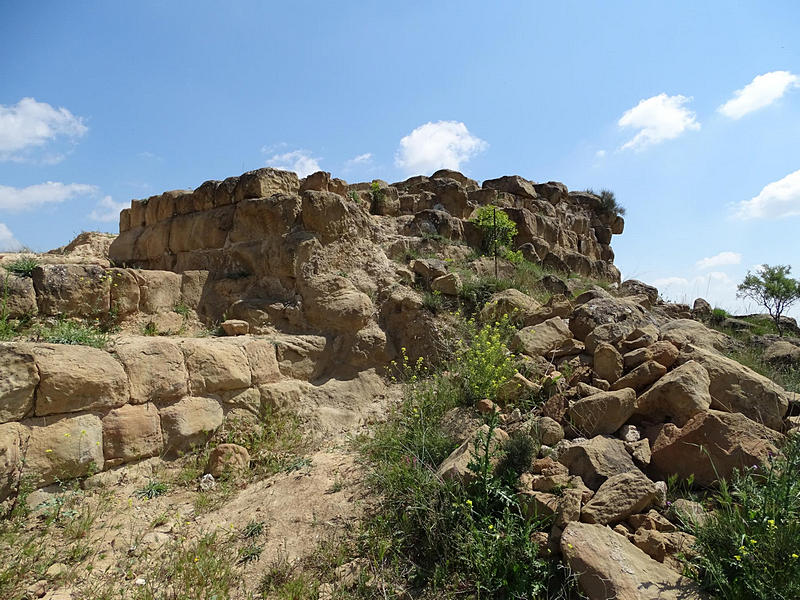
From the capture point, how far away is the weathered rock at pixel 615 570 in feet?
7.94

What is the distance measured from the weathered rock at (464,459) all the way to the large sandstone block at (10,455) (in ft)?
9.64

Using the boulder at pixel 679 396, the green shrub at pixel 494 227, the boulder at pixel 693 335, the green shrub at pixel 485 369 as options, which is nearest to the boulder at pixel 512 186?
the green shrub at pixel 494 227

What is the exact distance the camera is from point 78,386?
354 centimetres

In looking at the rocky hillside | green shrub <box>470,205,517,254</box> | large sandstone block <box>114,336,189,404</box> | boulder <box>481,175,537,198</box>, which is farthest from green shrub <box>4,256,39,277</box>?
boulder <box>481,175,537,198</box>

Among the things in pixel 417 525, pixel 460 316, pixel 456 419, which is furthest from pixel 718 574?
pixel 460 316

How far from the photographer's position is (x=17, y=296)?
4.14 meters

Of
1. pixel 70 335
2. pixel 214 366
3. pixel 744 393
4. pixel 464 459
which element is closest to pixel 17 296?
pixel 70 335

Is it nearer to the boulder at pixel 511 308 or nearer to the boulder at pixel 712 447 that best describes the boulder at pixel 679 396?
the boulder at pixel 712 447

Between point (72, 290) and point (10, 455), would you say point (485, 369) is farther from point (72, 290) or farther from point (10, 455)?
point (72, 290)

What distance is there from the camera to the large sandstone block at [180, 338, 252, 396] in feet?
14.2

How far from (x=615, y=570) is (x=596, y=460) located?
90 cm

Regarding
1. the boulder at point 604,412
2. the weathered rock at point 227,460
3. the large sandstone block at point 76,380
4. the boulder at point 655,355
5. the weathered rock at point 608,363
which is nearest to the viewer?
the large sandstone block at point 76,380

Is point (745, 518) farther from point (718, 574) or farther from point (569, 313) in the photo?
point (569, 313)

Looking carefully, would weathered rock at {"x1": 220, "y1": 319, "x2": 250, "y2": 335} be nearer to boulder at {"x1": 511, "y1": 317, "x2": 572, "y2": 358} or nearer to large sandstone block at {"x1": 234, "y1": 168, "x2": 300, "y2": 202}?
large sandstone block at {"x1": 234, "y1": 168, "x2": 300, "y2": 202}
